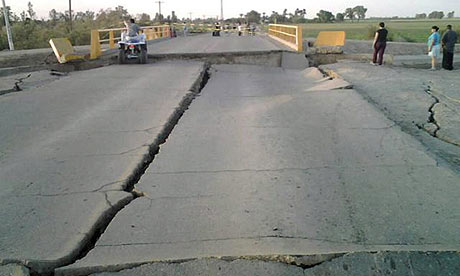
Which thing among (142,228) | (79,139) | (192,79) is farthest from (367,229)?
(192,79)

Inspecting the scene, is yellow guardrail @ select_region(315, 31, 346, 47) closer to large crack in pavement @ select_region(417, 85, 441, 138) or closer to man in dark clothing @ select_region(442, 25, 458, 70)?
man in dark clothing @ select_region(442, 25, 458, 70)

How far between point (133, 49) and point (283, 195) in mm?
13126

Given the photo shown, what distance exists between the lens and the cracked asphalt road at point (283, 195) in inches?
136

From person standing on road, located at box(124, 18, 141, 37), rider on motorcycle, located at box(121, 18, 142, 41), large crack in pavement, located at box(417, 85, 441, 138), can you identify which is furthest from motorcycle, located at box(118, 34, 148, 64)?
large crack in pavement, located at box(417, 85, 441, 138)

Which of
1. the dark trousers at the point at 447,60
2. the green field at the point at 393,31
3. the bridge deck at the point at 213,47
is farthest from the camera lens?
the green field at the point at 393,31

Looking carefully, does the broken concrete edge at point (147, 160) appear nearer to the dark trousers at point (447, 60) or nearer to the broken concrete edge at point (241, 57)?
the broken concrete edge at point (241, 57)

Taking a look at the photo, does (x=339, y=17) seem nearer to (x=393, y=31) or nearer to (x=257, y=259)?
(x=393, y=31)

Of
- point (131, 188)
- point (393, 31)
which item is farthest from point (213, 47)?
point (393, 31)

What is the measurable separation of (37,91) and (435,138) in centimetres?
927

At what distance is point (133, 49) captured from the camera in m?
16.2

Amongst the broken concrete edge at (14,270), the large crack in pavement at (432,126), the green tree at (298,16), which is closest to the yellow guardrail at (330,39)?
the large crack in pavement at (432,126)

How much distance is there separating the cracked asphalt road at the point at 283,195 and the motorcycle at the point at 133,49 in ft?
31.1

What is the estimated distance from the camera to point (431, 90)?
1062cm

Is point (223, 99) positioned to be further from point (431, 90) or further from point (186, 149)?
point (431, 90)
